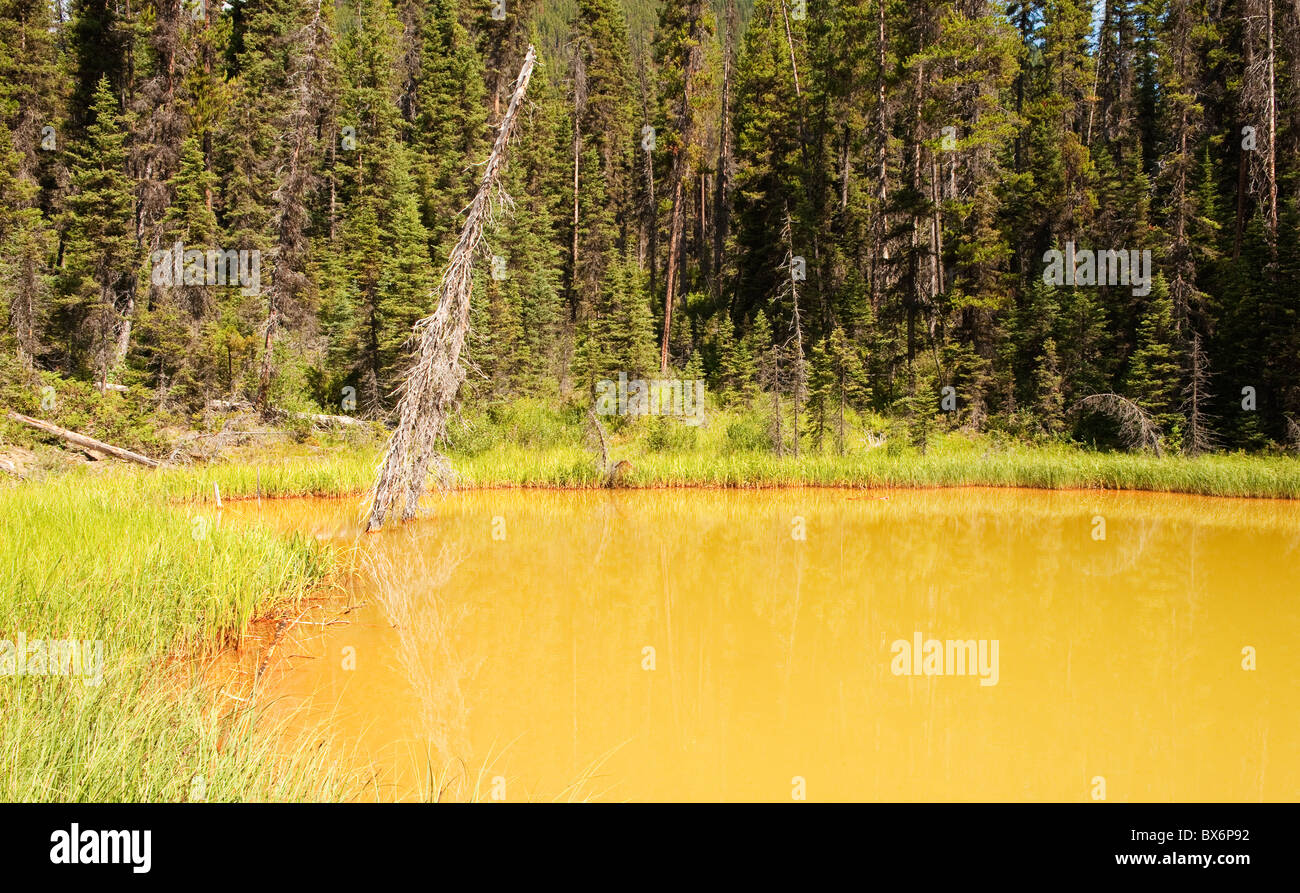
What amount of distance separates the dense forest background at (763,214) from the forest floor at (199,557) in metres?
2.77

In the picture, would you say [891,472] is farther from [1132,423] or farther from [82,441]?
[82,441]

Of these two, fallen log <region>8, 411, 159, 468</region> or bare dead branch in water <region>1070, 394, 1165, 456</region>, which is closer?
fallen log <region>8, 411, 159, 468</region>

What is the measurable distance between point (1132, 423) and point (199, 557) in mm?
23093

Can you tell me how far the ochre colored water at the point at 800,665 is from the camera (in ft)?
16.7

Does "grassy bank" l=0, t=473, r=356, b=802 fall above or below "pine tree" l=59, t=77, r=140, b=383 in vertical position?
below

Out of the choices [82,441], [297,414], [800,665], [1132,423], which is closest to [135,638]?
[800,665]

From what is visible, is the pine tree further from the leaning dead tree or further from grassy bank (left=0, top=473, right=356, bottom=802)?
the leaning dead tree

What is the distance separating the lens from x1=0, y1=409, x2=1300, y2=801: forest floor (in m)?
3.80

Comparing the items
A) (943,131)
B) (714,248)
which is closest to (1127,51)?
(943,131)

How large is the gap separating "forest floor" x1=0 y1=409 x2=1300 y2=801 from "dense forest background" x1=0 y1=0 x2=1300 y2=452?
2770mm

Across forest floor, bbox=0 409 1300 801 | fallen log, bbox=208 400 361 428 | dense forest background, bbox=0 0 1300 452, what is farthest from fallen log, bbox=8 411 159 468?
fallen log, bbox=208 400 361 428

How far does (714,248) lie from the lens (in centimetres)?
3925

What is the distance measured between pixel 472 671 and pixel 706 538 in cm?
668
